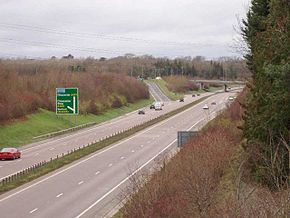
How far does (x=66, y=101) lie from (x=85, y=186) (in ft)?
89.1

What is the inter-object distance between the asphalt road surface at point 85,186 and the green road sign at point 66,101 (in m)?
5.95

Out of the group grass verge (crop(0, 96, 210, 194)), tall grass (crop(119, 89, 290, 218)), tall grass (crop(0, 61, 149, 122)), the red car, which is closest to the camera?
tall grass (crop(119, 89, 290, 218))

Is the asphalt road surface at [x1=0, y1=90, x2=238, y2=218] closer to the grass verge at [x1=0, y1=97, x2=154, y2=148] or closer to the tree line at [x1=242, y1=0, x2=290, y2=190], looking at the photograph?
the tree line at [x1=242, y1=0, x2=290, y2=190]

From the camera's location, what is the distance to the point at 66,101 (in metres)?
67.0

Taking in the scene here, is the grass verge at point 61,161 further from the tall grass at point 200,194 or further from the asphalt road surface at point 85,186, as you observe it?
the tall grass at point 200,194

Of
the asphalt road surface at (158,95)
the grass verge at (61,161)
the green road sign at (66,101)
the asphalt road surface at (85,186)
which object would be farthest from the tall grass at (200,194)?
the asphalt road surface at (158,95)

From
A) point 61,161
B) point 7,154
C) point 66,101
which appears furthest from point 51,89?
point 61,161

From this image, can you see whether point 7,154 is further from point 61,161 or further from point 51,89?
point 51,89

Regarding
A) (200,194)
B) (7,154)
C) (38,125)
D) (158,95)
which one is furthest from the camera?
(158,95)

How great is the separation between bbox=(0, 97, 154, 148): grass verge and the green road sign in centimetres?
736

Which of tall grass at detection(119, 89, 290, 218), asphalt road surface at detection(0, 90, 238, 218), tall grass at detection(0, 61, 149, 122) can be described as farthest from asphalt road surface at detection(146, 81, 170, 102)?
tall grass at detection(119, 89, 290, 218)

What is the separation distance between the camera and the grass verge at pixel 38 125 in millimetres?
72938

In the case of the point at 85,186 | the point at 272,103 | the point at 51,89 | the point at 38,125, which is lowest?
the point at 38,125

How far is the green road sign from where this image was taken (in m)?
66.7
